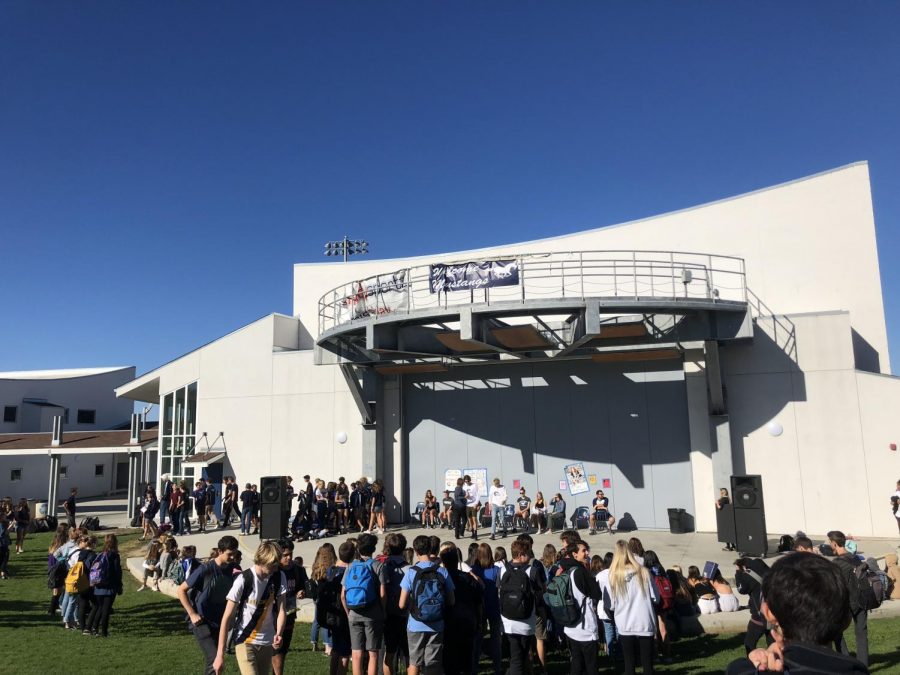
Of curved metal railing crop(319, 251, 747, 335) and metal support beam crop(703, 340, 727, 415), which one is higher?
curved metal railing crop(319, 251, 747, 335)

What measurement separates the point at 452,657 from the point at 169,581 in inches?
355

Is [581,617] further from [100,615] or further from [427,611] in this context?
[100,615]

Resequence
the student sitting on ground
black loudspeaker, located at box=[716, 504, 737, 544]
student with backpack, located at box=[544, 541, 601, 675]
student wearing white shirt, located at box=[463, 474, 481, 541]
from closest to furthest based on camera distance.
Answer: the student sitting on ground < student with backpack, located at box=[544, 541, 601, 675] < black loudspeaker, located at box=[716, 504, 737, 544] < student wearing white shirt, located at box=[463, 474, 481, 541]

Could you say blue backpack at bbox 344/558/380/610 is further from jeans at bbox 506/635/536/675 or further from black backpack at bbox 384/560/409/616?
jeans at bbox 506/635/536/675

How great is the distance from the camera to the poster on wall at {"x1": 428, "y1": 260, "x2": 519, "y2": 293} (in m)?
15.0

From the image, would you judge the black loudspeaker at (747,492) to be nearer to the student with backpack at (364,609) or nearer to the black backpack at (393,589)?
the black backpack at (393,589)

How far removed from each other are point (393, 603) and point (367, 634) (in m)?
0.37

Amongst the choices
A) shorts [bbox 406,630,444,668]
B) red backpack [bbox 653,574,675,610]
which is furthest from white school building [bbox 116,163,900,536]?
shorts [bbox 406,630,444,668]

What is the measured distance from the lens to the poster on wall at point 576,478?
18.4 meters

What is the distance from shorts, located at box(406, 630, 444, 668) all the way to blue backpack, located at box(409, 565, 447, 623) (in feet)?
0.54

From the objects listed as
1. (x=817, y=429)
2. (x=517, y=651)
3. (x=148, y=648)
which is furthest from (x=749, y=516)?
(x=148, y=648)

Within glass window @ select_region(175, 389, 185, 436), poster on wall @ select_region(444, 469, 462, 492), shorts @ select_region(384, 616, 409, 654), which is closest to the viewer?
shorts @ select_region(384, 616, 409, 654)

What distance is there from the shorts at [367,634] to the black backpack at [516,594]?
1201mm

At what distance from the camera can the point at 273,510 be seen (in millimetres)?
16016
